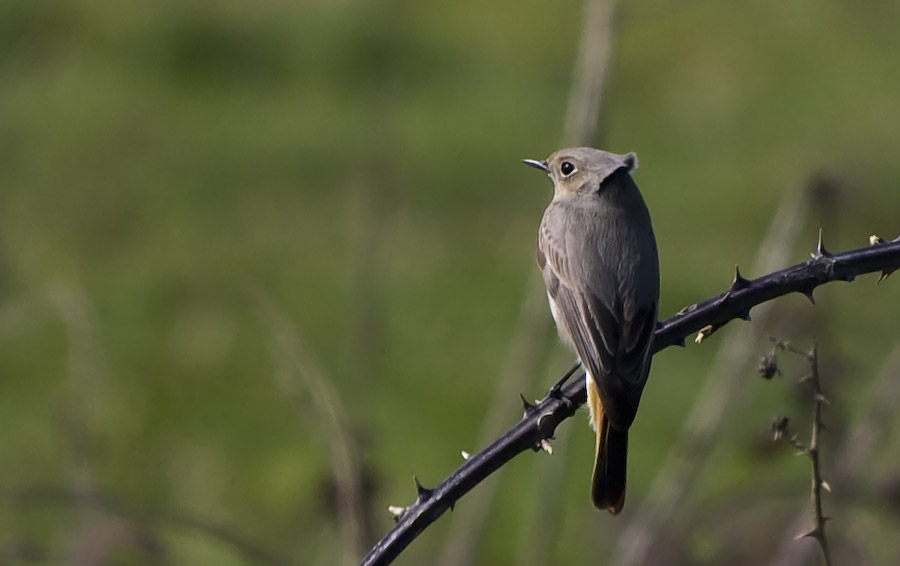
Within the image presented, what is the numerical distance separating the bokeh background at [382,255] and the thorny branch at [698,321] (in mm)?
918

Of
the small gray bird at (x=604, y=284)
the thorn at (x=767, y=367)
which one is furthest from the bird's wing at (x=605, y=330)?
the thorn at (x=767, y=367)

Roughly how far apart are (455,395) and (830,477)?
14.5ft

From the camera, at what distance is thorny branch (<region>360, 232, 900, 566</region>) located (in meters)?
2.70

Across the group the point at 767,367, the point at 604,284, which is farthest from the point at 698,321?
the point at 604,284

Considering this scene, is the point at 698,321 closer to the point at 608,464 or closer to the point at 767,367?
the point at 767,367

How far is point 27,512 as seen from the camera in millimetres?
7543

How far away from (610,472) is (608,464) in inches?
1.1

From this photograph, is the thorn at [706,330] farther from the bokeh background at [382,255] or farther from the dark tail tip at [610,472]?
the bokeh background at [382,255]

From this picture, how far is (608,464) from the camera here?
3438 millimetres

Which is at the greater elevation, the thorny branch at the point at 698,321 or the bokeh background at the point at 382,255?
the bokeh background at the point at 382,255

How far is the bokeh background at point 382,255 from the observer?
216 inches

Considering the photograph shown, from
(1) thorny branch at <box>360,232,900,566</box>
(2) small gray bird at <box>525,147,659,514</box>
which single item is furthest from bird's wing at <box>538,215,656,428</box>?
(1) thorny branch at <box>360,232,900,566</box>

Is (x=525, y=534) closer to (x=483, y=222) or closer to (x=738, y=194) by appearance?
(x=483, y=222)

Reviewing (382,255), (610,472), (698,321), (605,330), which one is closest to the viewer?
(698,321)
